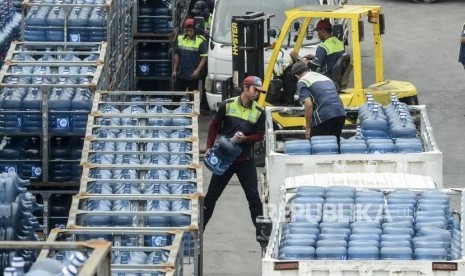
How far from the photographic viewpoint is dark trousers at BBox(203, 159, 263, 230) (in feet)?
59.6

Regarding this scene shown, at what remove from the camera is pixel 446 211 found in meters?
14.2

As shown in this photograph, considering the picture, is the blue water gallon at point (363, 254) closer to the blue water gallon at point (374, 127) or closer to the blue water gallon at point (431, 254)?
the blue water gallon at point (431, 254)

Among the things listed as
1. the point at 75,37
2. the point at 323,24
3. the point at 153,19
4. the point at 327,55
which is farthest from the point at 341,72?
the point at 153,19

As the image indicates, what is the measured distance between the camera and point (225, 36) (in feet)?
80.1

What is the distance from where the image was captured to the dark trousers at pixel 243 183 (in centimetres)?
1816

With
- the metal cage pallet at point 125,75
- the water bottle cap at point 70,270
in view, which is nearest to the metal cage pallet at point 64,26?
the metal cage pallet at point 125,75

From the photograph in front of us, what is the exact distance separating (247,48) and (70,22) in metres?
2.50

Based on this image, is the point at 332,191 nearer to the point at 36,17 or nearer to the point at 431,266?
the point at 431,266

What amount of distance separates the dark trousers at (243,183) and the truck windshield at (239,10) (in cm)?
630

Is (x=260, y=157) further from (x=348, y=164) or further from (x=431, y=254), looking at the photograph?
(x=431, y=254)

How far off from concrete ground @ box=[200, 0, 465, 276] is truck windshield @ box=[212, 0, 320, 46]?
148 centimetres

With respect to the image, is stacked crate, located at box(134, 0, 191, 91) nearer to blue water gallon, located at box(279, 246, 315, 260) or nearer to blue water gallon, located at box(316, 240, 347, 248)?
blue water gallon, located at box(316, 240, 347, 248)

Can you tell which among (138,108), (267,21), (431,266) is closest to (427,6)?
(267,21)

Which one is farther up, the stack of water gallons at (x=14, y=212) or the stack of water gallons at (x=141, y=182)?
the stack of water gallons at (x=14, y=212)
